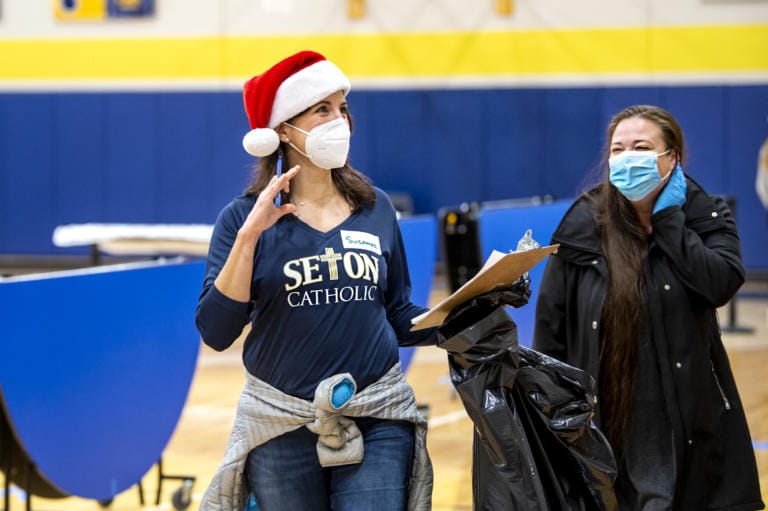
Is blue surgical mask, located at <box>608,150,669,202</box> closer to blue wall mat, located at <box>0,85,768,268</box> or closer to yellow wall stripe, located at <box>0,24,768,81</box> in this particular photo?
blue wall mat, located at <box>0,85,768,268</box>

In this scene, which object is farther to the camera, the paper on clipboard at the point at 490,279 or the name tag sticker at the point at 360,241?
the name tag sticker at the point at 360,241

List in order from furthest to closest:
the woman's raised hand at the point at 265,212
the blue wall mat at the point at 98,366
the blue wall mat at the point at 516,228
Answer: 1. the blue wall mat at the point at 516,228
2. the blue wall mat at the point at 98,366
3. the woman's raised hand at the point at 265,212

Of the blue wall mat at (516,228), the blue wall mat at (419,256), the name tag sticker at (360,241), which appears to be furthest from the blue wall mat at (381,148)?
the name tag sticker at (360,241)

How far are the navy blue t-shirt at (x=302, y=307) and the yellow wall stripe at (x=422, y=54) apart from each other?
10201 mm

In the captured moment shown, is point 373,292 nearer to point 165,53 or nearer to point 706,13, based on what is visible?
point 706,13

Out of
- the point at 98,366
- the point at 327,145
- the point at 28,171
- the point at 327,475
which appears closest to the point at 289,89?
the point at 327,145

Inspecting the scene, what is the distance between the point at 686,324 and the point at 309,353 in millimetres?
1152

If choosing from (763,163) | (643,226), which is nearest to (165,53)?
(763,163)

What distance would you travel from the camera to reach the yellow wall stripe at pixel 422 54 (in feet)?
38.8

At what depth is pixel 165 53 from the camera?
43.4 ft

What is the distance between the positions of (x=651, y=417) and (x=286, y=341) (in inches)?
45.5

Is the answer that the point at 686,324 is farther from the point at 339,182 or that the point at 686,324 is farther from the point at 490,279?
the point at 339,182

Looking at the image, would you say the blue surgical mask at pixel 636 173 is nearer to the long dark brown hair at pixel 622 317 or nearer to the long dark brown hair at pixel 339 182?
the long dark brown hair at pixel 622 317

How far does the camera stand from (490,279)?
2336 mm
